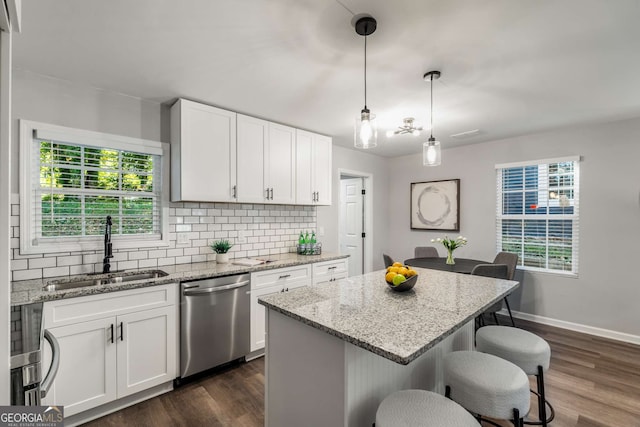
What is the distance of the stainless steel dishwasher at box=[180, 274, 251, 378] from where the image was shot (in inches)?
94.9

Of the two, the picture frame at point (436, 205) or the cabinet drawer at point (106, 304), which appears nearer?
the cabinet drawer at point (106, 304)

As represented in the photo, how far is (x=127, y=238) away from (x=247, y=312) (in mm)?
1249

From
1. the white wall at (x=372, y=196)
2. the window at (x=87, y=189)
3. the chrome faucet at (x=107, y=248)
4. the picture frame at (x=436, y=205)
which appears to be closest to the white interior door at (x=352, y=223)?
the white wall at (x=372, y=196)

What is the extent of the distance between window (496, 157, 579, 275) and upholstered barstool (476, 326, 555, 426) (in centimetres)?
253

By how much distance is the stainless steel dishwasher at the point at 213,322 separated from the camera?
7.91 ft

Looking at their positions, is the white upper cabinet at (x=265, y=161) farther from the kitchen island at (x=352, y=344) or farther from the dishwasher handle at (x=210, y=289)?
the kitchen island at (x=352, y=344)

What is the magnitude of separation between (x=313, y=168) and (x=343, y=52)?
188 centimetres

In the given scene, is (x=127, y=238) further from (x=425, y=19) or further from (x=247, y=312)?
(x=425, y=19)

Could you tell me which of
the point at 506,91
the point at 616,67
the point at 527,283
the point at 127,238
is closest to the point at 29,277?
the point at 127,238

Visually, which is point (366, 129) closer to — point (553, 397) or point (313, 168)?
point (313, 168)

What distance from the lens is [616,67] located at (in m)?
2.15

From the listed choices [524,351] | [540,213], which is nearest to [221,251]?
[524,351]

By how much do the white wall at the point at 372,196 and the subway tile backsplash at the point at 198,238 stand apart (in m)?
0.32
